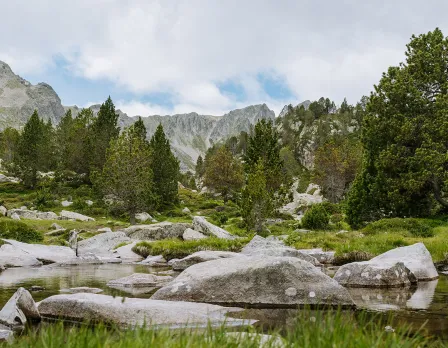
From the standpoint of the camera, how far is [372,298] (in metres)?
11.5

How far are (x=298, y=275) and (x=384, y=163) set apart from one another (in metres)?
32.9

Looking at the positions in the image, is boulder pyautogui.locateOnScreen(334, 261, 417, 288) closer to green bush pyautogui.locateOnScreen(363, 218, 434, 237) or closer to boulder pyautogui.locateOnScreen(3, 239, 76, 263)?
green bush pyautogui.locateOnScreen(363, 218, 434, 237)

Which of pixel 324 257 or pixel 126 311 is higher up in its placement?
pixel 324 257

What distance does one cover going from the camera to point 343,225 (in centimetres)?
4625

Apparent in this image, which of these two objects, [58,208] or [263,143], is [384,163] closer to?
[263,143]

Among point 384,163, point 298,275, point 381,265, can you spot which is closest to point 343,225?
point 384,163

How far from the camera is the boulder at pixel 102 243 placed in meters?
29.9

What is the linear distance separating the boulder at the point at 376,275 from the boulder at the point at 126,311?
6.22 metres

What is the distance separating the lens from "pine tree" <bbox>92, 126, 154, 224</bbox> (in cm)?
5300

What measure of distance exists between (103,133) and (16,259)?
5804cm

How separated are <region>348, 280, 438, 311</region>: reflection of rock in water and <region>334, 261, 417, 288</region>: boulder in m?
0.57

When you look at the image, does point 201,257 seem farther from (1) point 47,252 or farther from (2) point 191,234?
(2) point 191,234

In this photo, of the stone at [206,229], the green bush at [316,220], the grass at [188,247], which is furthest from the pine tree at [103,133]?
the grass at [188,247]

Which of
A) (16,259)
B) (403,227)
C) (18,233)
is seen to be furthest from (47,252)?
(403,227)
